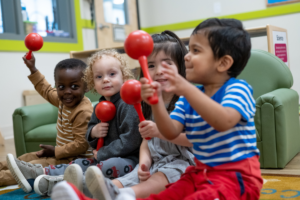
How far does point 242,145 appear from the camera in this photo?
0.84 meters

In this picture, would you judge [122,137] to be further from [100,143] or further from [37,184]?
[37,184]

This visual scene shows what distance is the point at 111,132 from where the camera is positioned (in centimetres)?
134

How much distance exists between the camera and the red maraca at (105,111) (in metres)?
1.28

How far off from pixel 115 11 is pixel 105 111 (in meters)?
3.87

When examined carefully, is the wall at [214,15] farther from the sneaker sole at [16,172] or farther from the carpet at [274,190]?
the sneaker sole at [16,172]

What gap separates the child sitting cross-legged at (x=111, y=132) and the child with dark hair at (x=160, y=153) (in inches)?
2.6

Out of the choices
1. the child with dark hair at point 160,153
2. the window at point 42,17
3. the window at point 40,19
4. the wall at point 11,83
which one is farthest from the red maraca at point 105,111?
the window at point 42,17

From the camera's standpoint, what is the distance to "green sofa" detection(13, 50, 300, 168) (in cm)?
161

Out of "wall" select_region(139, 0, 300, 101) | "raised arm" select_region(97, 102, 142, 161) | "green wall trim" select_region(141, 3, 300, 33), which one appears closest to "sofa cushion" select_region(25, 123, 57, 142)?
"raised arm" select_region(97, 102, 142, 161)

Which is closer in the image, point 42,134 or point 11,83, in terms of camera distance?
point 42,134

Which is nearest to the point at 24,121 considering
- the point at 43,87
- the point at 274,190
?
the point at 43,87

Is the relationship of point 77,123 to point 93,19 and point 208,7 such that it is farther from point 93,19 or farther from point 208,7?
point 208,7

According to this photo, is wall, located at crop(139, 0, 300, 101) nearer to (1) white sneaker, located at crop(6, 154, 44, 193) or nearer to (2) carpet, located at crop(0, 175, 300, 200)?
(2) carpet, located at crop(0, 175, 300, 200)

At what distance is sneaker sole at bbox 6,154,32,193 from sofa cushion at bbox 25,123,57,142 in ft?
2.12
